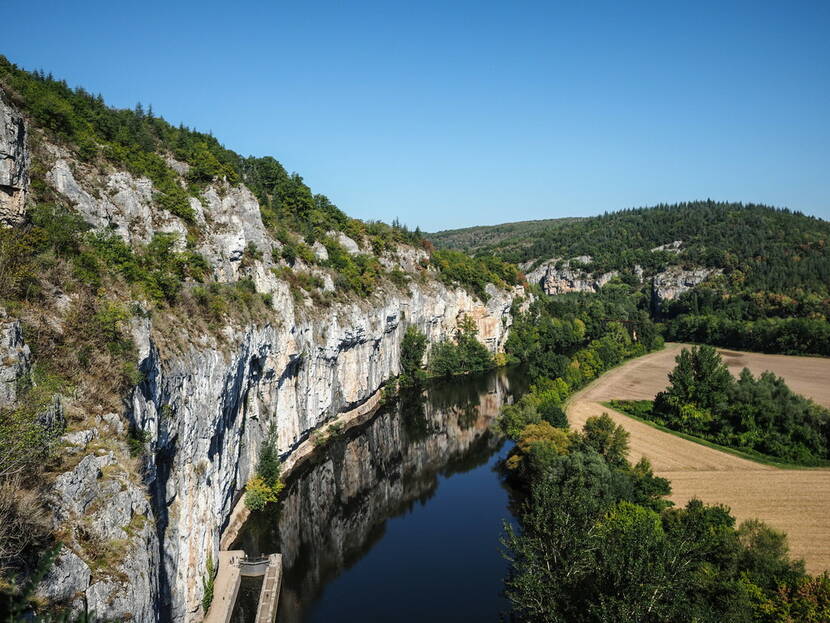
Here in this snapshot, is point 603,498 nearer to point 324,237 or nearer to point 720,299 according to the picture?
point 324,237

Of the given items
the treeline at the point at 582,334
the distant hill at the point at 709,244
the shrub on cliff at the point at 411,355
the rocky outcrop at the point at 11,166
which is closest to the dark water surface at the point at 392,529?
the shrub on cliff at the point at 411,355

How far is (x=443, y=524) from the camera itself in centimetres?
2981

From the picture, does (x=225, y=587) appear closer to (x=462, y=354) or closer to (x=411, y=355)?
(x=411, y=355)

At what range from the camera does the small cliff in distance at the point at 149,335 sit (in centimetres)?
1076

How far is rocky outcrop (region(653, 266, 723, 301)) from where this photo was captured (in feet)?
349

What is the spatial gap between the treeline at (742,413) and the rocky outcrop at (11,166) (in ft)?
146

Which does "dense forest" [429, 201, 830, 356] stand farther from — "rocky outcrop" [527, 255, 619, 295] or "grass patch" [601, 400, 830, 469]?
"grass patch" [601, 400, 830, 469]

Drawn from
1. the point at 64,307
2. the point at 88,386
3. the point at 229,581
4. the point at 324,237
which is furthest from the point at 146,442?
the point at 324,237

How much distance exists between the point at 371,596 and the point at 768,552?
1615 centimetres

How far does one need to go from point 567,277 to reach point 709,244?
3235 centimetres

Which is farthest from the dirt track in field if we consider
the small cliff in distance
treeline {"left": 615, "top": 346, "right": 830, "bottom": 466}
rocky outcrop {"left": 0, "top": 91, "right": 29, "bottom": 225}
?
rocky outcrop {"left": 0, "top": 91, "right": 29, "bottom": 225}

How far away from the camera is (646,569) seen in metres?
15.2

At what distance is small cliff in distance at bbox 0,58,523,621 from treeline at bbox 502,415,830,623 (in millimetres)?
12316

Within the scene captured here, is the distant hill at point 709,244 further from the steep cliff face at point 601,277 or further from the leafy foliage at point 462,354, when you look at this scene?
the leafy foliage at point 462,354
